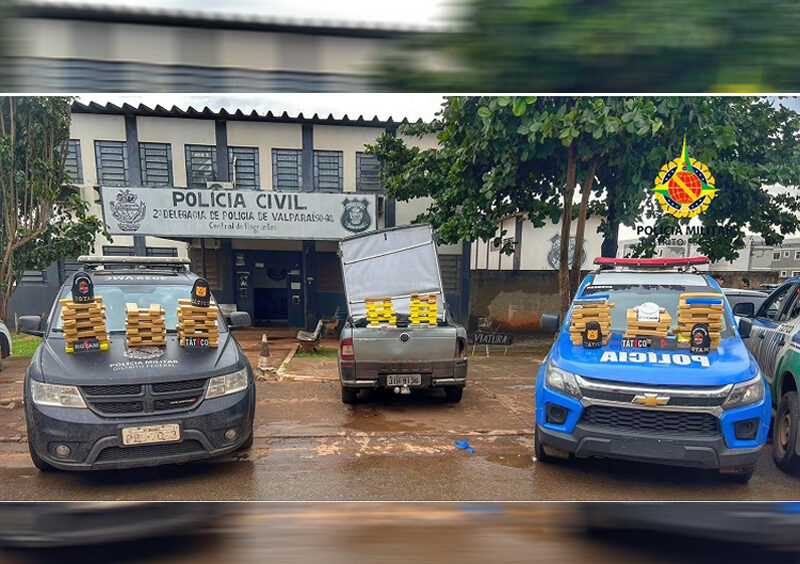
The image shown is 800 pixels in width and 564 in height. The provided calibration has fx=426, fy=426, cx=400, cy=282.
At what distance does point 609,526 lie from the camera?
1154mm

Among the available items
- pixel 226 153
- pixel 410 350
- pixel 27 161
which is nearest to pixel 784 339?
pixel 410 350

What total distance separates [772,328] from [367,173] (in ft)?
9.97

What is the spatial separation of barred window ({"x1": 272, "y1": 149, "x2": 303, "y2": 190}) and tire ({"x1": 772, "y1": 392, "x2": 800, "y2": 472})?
9.65 feet

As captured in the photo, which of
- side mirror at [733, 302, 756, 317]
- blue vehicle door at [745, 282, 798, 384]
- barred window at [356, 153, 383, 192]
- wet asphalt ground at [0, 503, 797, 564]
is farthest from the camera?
side mirror at [733, 302, 756, 317]

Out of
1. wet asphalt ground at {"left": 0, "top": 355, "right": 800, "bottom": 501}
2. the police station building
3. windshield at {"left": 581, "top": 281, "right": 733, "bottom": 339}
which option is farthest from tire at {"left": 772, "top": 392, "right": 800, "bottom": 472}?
the police station building

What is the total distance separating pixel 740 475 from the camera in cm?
187

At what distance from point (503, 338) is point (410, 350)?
835 millimetres

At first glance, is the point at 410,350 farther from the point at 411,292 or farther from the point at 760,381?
the point at 760,381

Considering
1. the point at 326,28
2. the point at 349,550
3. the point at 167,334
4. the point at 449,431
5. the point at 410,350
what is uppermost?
the point at 326,28

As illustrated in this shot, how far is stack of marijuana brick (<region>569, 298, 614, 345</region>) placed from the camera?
2.38 m

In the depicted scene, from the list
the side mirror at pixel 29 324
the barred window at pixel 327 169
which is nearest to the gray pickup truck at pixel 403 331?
the barred window at pixel 327 169

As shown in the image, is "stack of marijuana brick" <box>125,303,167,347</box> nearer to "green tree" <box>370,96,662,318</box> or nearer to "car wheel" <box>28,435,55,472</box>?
"car wheel" <box>28,435,55,472</box>

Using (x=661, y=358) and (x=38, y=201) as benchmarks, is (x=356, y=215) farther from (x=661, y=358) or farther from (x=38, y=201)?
(x=661, y=358)

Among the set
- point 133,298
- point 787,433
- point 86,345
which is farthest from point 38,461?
point 787,433
